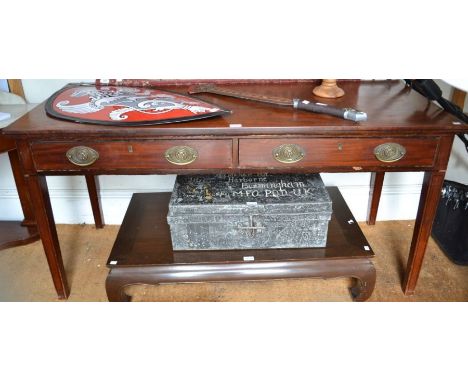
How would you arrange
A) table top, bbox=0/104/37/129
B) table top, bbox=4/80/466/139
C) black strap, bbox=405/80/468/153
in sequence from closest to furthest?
table top, bbox=4/80/466/139 → black strap, bbox=405/80/468/153 → table top, bbox=0/104/37/129

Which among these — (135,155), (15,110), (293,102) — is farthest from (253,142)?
(15,110)

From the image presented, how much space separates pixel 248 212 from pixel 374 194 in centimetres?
77

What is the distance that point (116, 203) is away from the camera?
1814mm

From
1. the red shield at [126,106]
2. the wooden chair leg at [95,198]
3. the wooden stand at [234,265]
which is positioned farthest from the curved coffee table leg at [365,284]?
the wooden chair leg at [95,198]

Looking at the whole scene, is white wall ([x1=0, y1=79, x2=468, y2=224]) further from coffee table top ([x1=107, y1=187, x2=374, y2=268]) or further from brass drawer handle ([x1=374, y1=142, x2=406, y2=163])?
brass drawer handle ([x1=374, y1=142, x2=406, y2=163])

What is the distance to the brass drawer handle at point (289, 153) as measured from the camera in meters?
1.12

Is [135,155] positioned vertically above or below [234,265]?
above

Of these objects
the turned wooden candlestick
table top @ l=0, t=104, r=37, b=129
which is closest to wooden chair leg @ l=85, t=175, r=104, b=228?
table top @ l=0, t=104, r=37, b=129

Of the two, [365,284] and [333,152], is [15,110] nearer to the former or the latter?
[333,152]

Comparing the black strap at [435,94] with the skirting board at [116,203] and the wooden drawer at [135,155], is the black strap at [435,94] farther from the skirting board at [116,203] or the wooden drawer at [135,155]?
the wooden drawer at [135,155]

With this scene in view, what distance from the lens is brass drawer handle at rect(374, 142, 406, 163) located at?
112cm

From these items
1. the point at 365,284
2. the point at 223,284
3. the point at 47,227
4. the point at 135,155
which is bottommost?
the point at 223,284

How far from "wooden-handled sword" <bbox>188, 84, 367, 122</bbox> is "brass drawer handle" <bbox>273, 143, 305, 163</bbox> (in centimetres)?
14

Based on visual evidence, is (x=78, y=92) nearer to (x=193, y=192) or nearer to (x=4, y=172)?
(x=193, y=192)
